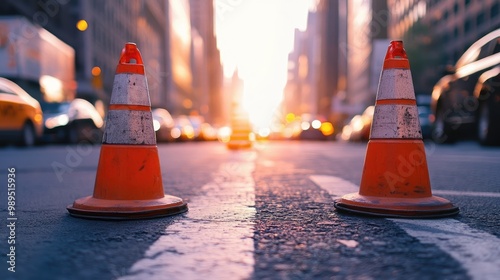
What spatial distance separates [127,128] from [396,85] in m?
1.95

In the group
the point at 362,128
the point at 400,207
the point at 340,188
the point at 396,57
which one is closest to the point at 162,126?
the point at 362,128

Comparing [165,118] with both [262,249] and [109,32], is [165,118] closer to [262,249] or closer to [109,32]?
[262,249]

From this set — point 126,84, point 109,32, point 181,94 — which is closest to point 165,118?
point 126,84

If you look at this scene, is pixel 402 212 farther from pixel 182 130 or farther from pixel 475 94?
pixel 182 130

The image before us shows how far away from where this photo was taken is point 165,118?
86.1 feet

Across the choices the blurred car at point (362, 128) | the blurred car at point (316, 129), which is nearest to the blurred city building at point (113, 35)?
the blurred car at point (316, 129)

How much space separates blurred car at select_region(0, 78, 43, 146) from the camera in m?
15.4

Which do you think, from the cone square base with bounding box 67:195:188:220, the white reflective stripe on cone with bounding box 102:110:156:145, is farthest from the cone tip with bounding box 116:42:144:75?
the cone square base with bounding box 67:195:188:220

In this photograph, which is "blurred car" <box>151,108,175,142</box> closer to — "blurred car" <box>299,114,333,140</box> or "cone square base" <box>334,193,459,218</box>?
"blurred car" <box>299,114,333,140</box>

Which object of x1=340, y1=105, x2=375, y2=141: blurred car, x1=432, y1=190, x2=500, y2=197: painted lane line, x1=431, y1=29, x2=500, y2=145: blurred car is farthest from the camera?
x1=340, y1=105, x2=375, y2=141: blurred car

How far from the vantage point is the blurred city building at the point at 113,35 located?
51.3 meters

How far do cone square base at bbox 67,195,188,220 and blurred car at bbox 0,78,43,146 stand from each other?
12328mm

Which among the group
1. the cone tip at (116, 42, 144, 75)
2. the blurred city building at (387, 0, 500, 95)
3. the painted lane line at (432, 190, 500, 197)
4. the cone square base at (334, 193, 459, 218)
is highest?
the blurred city building at (387, 0, 500, 95)

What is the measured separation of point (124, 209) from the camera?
12.9ft
